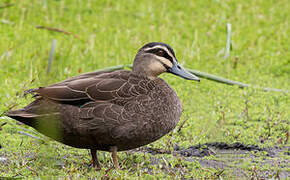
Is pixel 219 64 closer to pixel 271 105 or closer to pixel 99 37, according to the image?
pixel 271 105

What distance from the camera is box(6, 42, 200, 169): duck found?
4.28 metres

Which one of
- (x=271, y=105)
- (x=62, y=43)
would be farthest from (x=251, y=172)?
(x=62, y=43)

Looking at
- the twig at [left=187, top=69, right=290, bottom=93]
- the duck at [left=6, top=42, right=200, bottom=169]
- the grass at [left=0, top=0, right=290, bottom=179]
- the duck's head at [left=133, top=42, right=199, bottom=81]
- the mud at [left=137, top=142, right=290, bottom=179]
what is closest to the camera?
the duck at [left=6, top=42, right=200, bottom=169]

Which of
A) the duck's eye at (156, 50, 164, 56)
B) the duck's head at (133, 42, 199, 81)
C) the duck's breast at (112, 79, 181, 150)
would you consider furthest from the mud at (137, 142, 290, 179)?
the duck's eye at (156, 50, 164, 56)

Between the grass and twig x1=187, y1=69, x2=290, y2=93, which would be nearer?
the grass

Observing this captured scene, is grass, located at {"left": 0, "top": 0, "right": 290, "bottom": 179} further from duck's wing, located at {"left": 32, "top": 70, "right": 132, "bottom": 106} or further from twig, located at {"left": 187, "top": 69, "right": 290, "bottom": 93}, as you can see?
duck's wing, located at {"left": 32, "top": 70, "right": 132, "bottom": 106}

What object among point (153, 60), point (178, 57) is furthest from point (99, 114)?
point (178, 57)

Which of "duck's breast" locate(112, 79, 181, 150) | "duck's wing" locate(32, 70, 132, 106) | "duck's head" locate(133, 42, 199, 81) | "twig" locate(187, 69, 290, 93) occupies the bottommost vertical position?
"twig" locate(187, 69, 290, 93)

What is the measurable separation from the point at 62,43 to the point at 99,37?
59 centimetres

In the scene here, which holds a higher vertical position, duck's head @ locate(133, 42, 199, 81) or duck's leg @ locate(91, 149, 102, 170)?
duck's head @ locate(133, 42, 199, 81)

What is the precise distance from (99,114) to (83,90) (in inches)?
9.9

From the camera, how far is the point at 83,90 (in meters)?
4.37

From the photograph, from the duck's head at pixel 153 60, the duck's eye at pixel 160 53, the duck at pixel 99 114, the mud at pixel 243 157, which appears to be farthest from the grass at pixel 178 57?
the duck's eye at pixel 160 53

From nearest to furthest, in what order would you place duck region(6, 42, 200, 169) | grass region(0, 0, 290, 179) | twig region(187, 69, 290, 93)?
1. duck region(6, 42, 200, 169)
2. grass region(0, 0, 290, 179)
3. twig region(187, 69, 290, 93)
